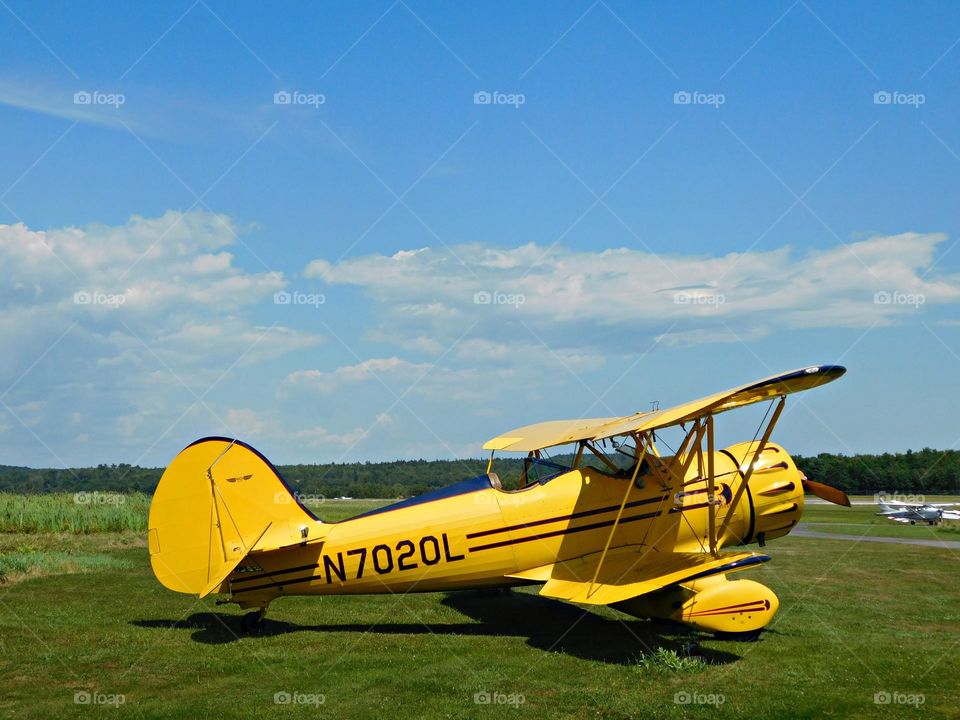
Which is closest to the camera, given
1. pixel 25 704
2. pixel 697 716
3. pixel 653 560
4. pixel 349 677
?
pixel 697 716

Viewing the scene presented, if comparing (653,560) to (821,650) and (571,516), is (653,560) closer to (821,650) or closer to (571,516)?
(571,516)

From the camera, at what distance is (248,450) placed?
39.9 ft

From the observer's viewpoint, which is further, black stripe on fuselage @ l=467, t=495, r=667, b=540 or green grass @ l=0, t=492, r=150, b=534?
green grass @ l=0, t=492, r=150, b=534

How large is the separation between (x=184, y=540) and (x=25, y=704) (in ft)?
10.6

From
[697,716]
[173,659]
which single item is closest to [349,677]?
[173,659]

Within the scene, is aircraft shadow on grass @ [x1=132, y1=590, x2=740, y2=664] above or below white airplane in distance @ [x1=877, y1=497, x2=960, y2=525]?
above
